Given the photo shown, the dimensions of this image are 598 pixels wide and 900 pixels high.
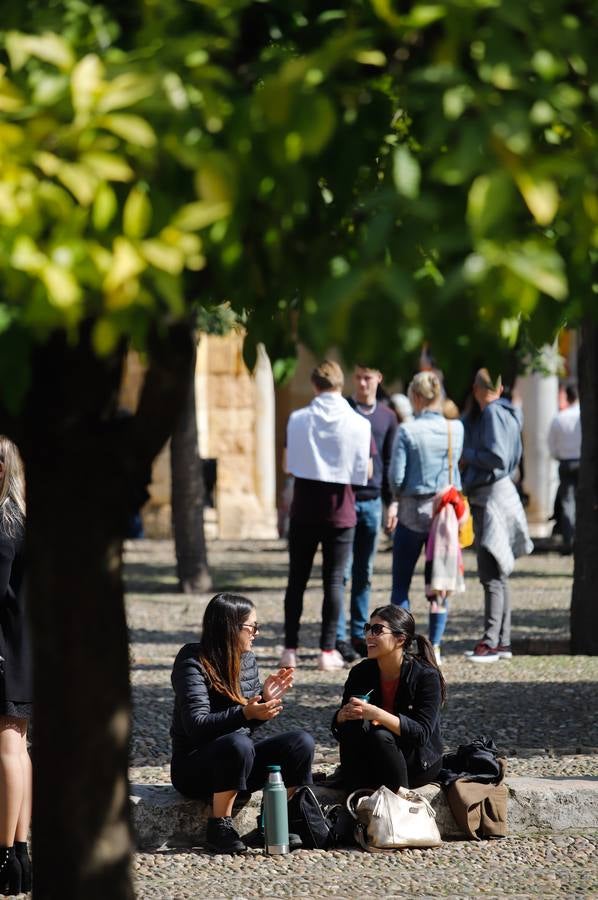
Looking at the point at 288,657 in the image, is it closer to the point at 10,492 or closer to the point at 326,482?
the point at 326,482

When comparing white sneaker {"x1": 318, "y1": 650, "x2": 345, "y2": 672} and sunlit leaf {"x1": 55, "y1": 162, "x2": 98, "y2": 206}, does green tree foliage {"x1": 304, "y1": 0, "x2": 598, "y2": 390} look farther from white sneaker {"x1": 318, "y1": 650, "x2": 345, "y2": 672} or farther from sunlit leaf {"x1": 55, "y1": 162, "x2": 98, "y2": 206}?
white sneaker {"x1": 318, "y1": 650, "x2": 345, "y2": 672}

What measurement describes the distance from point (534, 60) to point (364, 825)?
13.1ft

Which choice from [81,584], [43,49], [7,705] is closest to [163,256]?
[43,49]

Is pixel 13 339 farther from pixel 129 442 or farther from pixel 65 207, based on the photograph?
pixel 129 442

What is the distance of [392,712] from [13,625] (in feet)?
5.37

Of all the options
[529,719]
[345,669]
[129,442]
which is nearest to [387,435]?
[345,669]

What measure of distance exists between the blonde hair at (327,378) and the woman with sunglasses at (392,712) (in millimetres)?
3097

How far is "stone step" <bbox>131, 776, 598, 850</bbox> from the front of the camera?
6.29 metres

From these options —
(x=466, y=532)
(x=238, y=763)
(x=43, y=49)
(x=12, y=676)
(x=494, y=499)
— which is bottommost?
(x=238, y=763)

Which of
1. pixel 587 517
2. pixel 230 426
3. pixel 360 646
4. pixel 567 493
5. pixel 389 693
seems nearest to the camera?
pixel 389 693

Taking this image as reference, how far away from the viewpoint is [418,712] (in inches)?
253

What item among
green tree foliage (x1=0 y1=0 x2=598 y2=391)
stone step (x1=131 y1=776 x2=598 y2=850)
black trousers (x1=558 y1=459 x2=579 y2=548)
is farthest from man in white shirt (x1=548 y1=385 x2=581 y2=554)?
green tree foliage (x1=0 y1=0 x2=598 y2=391)

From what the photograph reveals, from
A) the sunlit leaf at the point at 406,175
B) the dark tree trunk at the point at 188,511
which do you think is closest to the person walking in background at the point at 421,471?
the dark tree trunk at the point at 188,511

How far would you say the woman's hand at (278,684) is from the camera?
6160mm
